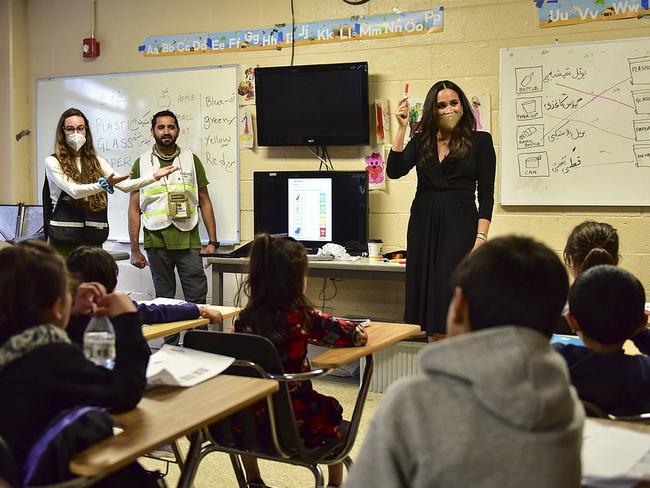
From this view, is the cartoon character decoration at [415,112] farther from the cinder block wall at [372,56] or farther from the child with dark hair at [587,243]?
the child with dark hair at [587,243]

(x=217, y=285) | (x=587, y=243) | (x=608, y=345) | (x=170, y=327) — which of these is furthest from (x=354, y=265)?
(x=608, y=345)

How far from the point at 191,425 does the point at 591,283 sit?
0.95 meters

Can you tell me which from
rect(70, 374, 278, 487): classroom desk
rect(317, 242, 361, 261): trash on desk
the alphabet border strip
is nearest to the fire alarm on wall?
the alphabet border strip

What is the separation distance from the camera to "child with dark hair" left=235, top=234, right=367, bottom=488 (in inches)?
87.9

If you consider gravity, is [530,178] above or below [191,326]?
above

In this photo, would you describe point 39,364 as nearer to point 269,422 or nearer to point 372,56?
point 269,422

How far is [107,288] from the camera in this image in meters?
2.25

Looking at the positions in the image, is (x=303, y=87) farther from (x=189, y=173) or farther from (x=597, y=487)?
(x=597, y=487)

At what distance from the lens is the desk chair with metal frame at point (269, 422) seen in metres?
2.07

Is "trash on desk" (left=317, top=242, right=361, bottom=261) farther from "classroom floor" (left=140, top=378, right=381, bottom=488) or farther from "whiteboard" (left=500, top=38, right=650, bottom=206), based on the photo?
"classroom floor" (left=140, top=378, right=381, bottom=488)

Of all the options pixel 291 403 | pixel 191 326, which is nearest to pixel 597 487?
pixel 291 403

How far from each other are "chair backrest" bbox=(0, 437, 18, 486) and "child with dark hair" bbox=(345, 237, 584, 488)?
566 mm

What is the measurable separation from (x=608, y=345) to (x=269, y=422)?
92cm

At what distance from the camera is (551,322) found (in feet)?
3.84
